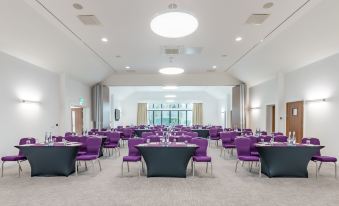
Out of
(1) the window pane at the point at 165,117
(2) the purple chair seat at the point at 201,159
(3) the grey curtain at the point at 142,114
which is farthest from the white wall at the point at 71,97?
(1) the window pane at the point at 165,117

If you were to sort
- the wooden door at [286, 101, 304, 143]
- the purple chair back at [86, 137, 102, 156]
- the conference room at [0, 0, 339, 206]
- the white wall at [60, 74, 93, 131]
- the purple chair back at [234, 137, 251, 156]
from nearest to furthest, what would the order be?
the conference room at [0, 0, 339, 206]
the purple chair back at [234, 137, 251, 156]
the purple chair back at [86, 137, 102, 156]
the wooden door at [286, 101, 304, 143]
the white wall at [60, 74, 93, 131]

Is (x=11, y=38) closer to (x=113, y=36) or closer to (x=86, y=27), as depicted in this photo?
(x=86, y=27)

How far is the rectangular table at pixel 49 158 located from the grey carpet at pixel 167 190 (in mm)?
215

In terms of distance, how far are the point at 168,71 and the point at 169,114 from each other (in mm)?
15586

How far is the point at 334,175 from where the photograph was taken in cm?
633

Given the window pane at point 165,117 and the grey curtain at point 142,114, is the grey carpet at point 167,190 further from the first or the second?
the window pane at point 165,117

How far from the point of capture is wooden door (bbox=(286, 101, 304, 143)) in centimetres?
963

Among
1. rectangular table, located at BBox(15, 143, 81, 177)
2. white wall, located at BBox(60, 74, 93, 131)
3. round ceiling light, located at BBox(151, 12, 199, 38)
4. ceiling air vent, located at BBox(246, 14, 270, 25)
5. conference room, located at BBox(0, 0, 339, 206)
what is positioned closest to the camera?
round ceiling light, located at BBox(151, 12, 199, 38)

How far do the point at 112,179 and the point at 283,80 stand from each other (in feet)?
29.0

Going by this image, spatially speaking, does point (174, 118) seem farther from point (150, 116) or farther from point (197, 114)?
point (197, 114)

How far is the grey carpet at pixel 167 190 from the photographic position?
4.50 metres

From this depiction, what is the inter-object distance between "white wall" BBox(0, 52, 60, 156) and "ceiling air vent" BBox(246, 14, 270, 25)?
7311 mm

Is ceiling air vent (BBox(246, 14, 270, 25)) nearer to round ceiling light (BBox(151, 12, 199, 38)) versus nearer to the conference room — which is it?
the conference room

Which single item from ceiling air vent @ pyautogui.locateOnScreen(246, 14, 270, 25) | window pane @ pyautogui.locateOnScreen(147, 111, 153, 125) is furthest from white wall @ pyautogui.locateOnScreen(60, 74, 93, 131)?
window pane @ pyautogui.locateOnScreen(147, 111, 153, 125)
